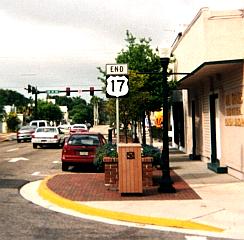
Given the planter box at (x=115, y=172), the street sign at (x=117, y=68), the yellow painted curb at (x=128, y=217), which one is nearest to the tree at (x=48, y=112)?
the planter box at (x=115, y=172)

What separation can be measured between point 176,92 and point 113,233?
1976 cm

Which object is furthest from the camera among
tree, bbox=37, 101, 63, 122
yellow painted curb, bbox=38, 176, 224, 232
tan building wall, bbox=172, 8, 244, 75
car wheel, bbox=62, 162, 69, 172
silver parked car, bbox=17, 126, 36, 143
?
tree, bbox=37, 101, 63, 122

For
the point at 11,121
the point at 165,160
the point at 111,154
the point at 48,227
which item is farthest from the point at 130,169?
the point at 11,121

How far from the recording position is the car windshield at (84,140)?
1809 centimetres

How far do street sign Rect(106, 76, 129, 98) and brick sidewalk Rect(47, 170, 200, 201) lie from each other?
2.41 meters

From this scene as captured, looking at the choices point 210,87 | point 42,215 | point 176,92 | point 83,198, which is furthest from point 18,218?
point 176,92

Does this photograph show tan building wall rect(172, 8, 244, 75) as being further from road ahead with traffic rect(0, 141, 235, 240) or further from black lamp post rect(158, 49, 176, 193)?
road ahead with traffic rect(0, 141, 235, 240)

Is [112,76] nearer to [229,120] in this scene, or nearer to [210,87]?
[229,120]

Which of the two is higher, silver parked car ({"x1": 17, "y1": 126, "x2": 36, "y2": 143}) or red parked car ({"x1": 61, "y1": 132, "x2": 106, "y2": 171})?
silver parked car ({"x1": 17, "y1": 126, "x2": 36, "y2": 143})

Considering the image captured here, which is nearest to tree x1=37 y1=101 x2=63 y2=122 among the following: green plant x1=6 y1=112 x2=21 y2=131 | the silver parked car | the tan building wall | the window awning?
green plant x1=6 y1=112 x2=21 y2=131

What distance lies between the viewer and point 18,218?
9008 mm

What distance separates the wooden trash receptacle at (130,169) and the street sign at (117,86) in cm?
170

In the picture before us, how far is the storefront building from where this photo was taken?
1316 cm

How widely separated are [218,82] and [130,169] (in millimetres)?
6584
